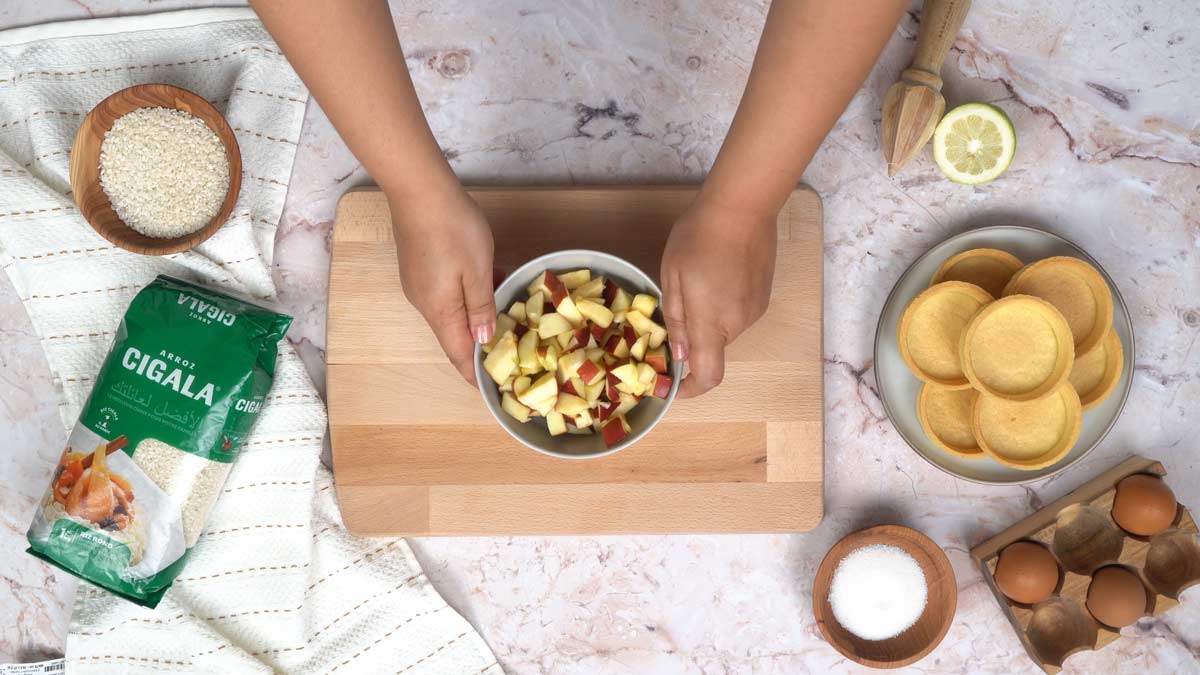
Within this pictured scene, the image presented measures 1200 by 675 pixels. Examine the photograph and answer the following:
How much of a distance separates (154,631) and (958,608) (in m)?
1.22

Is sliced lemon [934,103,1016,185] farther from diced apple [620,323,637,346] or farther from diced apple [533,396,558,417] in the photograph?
diced apple [533,396,558,417]

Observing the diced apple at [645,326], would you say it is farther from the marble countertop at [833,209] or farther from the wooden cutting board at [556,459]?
the marble countertop at [833,209]

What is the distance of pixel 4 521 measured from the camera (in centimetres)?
135

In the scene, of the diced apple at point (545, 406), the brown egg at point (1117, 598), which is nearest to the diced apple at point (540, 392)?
the diced apple at point (545, 406)

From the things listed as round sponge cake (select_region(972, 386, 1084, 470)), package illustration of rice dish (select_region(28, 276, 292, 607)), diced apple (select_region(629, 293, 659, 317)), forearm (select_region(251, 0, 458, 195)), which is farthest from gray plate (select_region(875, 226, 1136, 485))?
package illustration of rice dish (select_region(28, 276, 292, 607))

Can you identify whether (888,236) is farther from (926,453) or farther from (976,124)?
(926,453)

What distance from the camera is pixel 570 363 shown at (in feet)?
3.43

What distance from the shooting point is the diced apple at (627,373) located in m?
1.04

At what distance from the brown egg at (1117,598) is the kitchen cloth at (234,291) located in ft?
3.09

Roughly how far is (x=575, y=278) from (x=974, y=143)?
61cm

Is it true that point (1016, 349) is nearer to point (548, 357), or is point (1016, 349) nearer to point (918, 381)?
point (918, 381)

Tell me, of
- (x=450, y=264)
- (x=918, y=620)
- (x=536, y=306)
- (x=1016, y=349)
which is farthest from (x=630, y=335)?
Answer: (x=918, y=620)

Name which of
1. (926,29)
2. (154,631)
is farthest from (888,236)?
(154,631)

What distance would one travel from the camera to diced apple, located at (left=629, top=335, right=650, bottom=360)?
1.07 m
